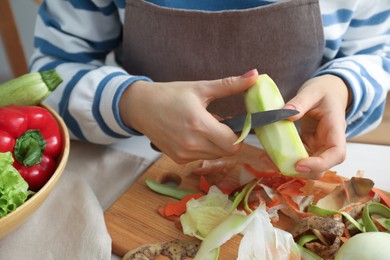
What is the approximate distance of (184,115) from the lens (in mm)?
646

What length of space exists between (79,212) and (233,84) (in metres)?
0.27

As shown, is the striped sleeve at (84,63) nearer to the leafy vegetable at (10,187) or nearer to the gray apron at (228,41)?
the gray apron at (228,41)

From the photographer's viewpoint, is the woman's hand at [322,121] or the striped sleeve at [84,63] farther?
the striped sleeve at [84,63]

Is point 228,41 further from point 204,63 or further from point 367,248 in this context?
point 367,248

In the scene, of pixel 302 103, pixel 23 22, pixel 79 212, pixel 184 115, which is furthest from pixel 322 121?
pixel 23 22

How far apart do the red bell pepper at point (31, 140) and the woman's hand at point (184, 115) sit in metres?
0.12

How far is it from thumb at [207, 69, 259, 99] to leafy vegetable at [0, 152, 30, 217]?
0.84ft

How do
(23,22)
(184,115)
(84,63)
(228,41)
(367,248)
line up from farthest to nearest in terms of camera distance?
(23,22), (84,63), (228,41), (184,115), (367,248)

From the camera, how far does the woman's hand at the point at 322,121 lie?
1.94ft

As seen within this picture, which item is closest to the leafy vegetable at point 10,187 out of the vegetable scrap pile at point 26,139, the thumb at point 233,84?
the vegetable scrap pile at point 26,139

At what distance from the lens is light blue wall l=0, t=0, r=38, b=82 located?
187 cm

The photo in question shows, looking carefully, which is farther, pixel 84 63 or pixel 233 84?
pixel 84 63

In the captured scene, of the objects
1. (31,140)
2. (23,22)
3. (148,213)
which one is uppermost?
(31,140)

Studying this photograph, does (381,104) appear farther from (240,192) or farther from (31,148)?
(31,148)
